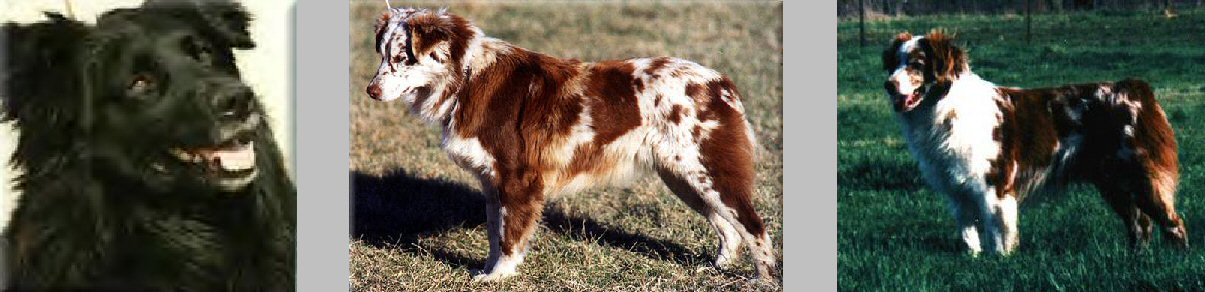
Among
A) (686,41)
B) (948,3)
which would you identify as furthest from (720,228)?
(948,3)

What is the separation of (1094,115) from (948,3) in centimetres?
76

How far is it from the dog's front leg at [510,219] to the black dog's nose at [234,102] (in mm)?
1032

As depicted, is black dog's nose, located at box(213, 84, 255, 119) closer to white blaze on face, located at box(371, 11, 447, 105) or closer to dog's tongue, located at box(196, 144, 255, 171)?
dog's tongue, located at box(196, 144, 255, 171)

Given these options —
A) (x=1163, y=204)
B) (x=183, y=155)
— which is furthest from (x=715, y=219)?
(x=183, y=155)

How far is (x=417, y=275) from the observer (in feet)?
23.5

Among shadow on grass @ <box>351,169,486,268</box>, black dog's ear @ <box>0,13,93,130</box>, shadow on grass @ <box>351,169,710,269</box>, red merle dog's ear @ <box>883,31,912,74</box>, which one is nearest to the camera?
black dog's ear @ <box>0,13,93,130</box>

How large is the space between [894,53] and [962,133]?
0.43m

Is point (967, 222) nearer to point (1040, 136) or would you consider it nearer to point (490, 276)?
point (1040, 136)

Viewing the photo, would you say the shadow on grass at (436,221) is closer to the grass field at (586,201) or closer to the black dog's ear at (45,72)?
the grass field at (586,201)

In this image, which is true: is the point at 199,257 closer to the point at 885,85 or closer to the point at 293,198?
the point at 293,198

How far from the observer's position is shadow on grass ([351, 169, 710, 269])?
7.23m

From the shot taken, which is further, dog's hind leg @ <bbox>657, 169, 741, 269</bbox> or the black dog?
dog's hind leg @ <bbox>657, 169, 741, 269</bbox>

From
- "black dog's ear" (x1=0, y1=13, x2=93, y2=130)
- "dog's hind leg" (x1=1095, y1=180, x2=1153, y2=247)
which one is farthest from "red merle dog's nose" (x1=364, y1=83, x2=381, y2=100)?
"dog's hind leg" (x1=1095, y1=180, x2=1153, y2=247)

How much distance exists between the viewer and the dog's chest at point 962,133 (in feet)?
21.6
